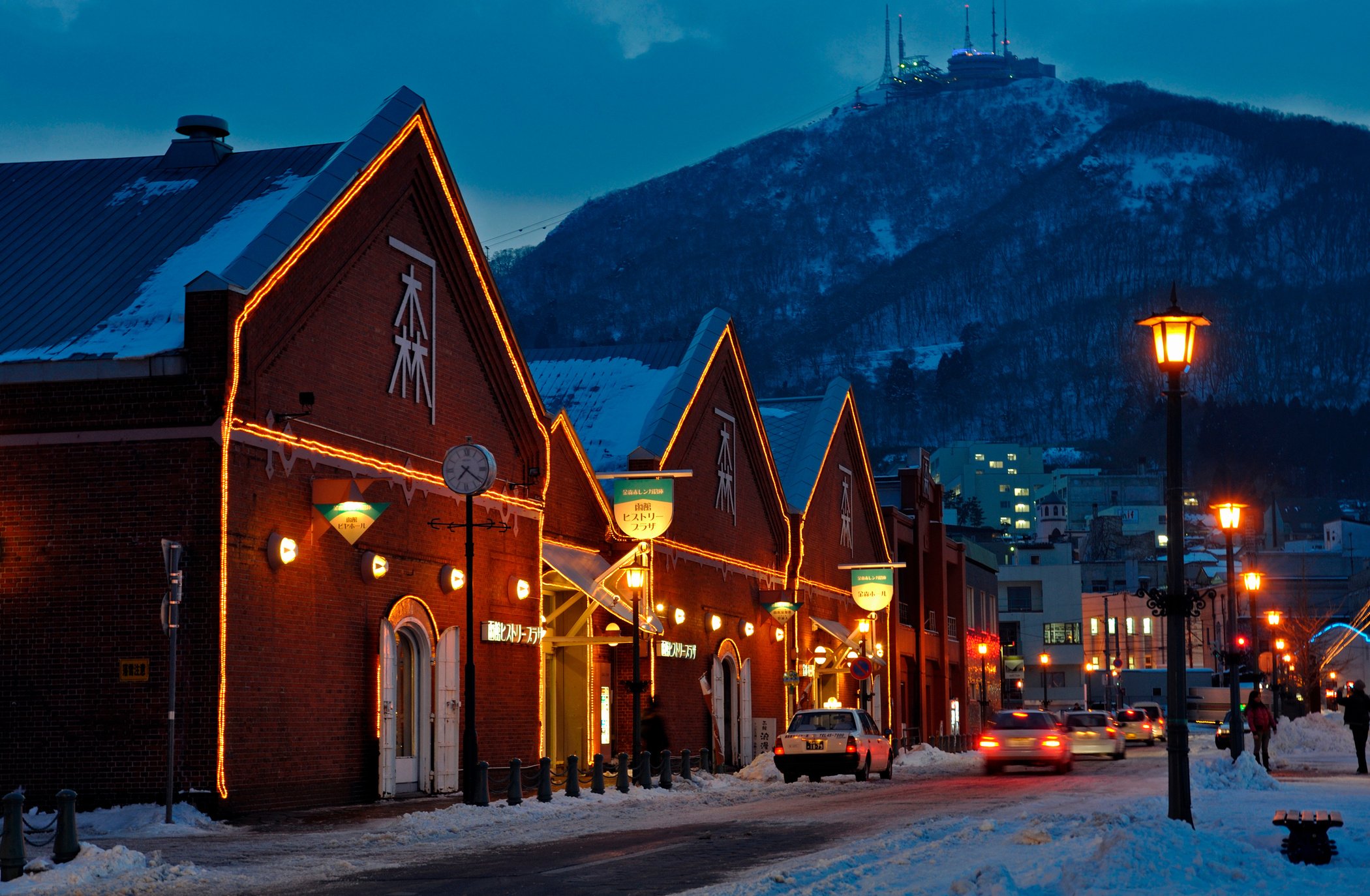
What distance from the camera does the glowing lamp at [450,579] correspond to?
32750 mm

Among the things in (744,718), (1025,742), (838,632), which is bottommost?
(1025,742)

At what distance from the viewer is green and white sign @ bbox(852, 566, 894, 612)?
61.8 m

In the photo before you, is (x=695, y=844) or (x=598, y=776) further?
(x=598, y=776)

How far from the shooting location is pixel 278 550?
87.7 feet

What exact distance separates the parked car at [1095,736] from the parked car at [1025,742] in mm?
12350

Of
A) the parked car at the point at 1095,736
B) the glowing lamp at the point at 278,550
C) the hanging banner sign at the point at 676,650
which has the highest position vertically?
the glowing lamp at the point at 278,550

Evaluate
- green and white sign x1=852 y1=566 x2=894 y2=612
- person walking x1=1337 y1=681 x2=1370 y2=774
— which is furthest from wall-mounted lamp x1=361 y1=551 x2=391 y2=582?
green and white sign x1=852 y1=566 x2=894 y2=612

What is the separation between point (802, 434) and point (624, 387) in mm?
14929

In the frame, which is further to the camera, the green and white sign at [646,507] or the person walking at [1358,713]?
the green and white sign at [646,507]

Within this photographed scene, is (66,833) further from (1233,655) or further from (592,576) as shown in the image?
(1233,655)

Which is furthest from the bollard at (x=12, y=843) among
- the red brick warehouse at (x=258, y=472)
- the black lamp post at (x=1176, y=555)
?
the black lamp post at (x=1176, y=555)

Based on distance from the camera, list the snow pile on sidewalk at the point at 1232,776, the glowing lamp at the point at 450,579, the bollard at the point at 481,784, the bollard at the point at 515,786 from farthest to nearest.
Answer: the glowing lamp at the point at 450,579, the snow pile on sidewalk at the point at 1232,776, the bollard at the point at 515,786, the bollard at the point at 481,784

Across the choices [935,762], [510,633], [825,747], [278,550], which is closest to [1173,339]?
[278,550]

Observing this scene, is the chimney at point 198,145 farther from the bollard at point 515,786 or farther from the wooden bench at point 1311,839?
the wooden bench at point 1311,839
